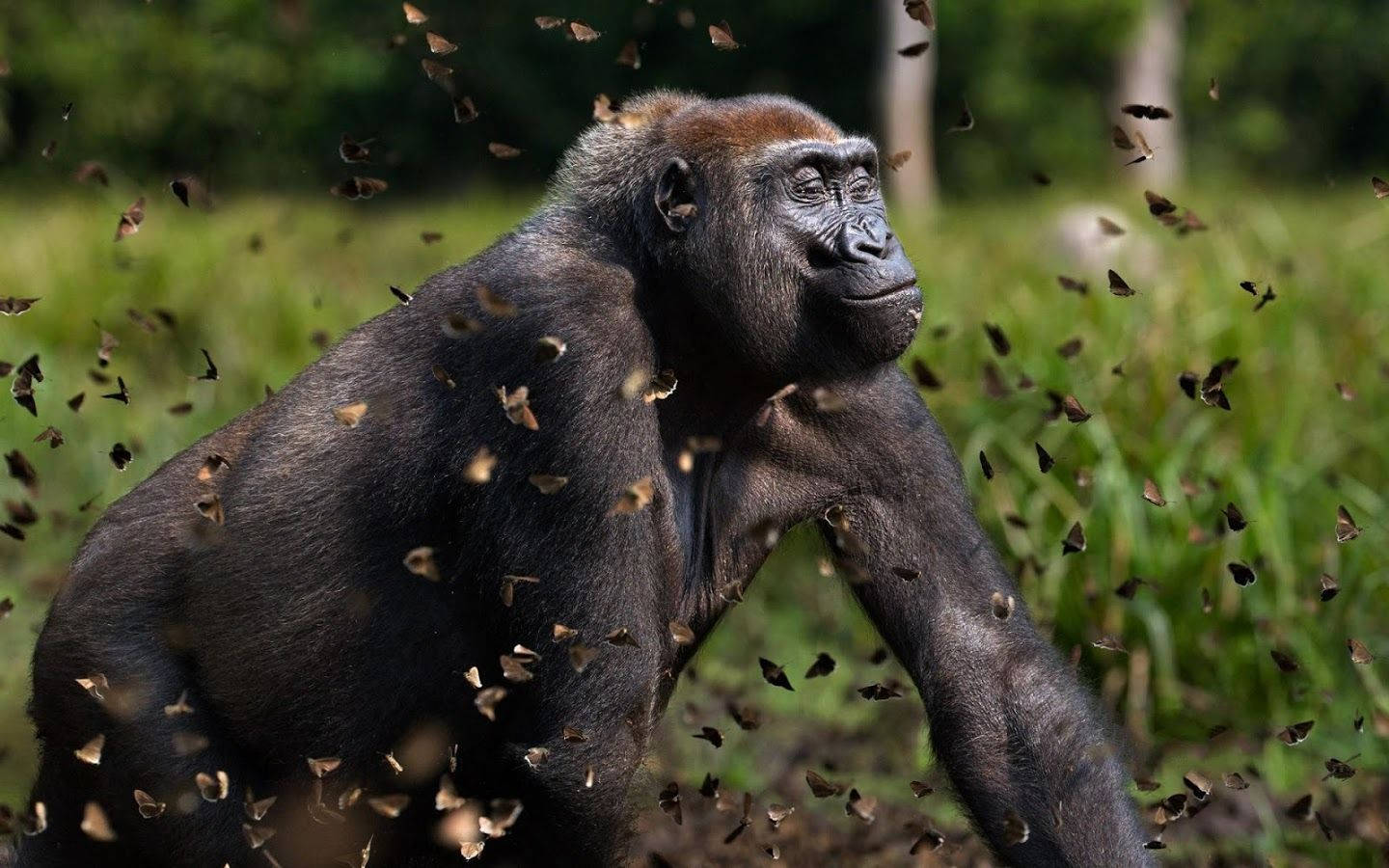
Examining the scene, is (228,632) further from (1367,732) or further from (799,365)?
(1367,732)

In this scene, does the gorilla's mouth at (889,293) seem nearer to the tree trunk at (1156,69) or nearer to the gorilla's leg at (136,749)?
the gorilla's leg at (136,749)

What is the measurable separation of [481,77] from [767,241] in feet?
99.2

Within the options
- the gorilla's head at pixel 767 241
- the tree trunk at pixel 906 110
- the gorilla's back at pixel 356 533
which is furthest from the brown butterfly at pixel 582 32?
the tree trunk at pixel 906 110

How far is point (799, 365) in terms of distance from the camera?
4219 mm

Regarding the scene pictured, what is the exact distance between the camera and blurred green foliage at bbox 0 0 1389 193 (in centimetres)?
3180

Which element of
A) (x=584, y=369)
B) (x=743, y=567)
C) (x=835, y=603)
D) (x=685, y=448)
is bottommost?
(x=835, y=603)

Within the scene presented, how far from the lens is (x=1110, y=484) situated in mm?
6734

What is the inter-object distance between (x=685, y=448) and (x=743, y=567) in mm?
374

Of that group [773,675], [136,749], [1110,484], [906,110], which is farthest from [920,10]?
[906,110]

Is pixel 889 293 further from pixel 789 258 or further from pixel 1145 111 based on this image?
pixel 1145 111

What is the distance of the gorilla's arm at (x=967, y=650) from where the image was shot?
4.16 m

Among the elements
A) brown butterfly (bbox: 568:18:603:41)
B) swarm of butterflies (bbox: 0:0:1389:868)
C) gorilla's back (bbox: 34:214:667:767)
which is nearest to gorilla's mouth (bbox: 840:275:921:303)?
swarm of butterflies (bbox: 0:0:1389:868)

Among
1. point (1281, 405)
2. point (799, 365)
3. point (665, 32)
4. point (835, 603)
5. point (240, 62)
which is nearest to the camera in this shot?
point (799, 365)

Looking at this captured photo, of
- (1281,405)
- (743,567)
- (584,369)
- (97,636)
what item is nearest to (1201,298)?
(1281,405)
